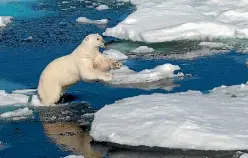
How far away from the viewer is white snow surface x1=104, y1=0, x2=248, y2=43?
12031mm

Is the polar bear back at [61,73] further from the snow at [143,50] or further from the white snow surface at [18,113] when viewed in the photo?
the snow at [143,50]

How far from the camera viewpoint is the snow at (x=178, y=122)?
605 cm

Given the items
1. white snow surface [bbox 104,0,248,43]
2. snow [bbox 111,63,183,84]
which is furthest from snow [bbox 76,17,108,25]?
snow [bbox 111,63,183,84]

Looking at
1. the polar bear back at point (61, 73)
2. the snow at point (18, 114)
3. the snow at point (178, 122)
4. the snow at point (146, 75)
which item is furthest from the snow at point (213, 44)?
the snow at point (18, 114)

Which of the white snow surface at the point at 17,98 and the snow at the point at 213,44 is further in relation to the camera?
the snow at the point at 213,44

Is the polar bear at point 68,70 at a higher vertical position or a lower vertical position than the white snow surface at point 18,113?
higher

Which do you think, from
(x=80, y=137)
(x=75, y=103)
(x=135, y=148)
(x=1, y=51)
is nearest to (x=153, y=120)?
(x=135, y=148)

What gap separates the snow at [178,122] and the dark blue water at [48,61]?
26.5 inches

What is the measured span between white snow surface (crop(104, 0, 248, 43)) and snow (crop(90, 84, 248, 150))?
14.2 feet

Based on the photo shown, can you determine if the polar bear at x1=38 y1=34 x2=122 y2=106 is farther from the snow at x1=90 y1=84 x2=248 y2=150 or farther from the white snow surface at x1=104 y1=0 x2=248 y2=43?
the white snow surface at x1=104 y1=0 x2=248 y2=43

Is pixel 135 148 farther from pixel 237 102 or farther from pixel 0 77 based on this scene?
pixel 0 77

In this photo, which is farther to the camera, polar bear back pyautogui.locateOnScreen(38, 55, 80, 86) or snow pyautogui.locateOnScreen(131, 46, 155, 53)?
snow pyautogui.locateOnScreen(131, 46, 155, 53)

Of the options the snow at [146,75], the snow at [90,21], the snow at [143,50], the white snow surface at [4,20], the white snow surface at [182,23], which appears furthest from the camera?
the white snow surface at [4,20]

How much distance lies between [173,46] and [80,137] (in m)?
4.98
